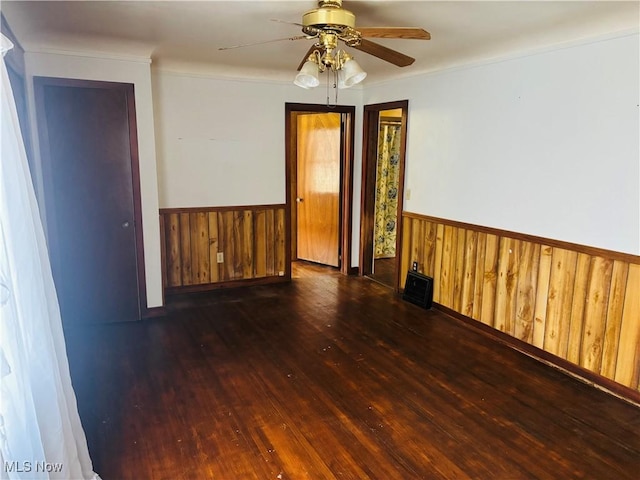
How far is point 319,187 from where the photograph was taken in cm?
572

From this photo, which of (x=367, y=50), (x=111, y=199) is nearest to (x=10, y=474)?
(x=367, y=50)

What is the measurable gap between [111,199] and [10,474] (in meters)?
2.64

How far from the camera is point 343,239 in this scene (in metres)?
5.52

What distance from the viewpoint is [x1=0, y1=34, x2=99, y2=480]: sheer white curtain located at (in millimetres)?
1514

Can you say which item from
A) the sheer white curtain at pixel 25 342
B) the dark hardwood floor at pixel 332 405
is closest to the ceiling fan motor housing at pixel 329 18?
the sheer white curtain at pixel 25 342

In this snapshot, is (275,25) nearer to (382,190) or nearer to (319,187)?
(319,187)

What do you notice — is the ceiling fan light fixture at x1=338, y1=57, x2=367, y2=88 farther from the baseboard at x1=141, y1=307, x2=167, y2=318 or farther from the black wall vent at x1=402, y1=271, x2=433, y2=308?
the baseboard at x1=141, y1=307, x2=167, y2=318

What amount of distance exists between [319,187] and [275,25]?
2.96m

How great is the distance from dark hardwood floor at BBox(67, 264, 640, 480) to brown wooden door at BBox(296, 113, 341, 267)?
6.02 ft

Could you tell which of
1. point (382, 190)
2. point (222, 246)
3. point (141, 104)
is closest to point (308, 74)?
point (141, 104)

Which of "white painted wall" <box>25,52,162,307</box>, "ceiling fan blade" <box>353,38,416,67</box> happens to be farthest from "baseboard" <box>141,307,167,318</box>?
"ceiling fan blade" <box>353,38,416,67</box>

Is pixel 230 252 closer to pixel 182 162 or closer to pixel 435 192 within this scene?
pixel 182 162

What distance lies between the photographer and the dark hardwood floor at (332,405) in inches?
85.7

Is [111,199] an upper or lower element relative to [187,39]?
lower
